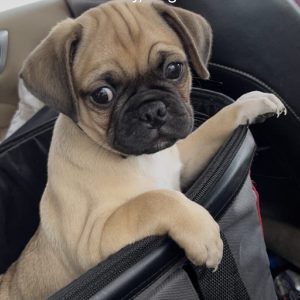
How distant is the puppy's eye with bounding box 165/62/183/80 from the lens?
1.22m

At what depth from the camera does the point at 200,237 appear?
0.98m

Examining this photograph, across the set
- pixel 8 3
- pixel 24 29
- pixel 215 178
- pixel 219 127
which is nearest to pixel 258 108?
pixel 219 127

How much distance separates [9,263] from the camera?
1722mm

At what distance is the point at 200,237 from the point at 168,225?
6 centimetres

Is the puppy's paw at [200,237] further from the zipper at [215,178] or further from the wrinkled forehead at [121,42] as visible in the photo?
the wrinkled forehead at [121,42]

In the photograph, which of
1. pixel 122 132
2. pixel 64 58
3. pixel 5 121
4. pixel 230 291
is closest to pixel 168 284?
pixel 230 291

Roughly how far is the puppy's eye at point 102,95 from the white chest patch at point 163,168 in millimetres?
216

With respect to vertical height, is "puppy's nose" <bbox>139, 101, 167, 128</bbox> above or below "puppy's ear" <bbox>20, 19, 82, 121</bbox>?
below

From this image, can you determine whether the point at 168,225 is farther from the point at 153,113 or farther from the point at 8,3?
the point at 8,3

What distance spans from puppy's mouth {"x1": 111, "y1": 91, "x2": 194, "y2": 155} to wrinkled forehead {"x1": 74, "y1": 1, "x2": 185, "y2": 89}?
8 centimetres

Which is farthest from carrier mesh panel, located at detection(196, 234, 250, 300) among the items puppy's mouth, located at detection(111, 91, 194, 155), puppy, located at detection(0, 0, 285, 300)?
puppy's mouth, located at detection(111, 91, 194, 155)

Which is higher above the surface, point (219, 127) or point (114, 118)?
point (114, 118)

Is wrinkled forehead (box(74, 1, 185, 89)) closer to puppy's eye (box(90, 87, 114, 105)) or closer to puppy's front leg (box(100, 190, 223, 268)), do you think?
puppy's eye (box(90, 87, 114, 105))

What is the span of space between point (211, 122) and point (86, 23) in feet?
1.38
